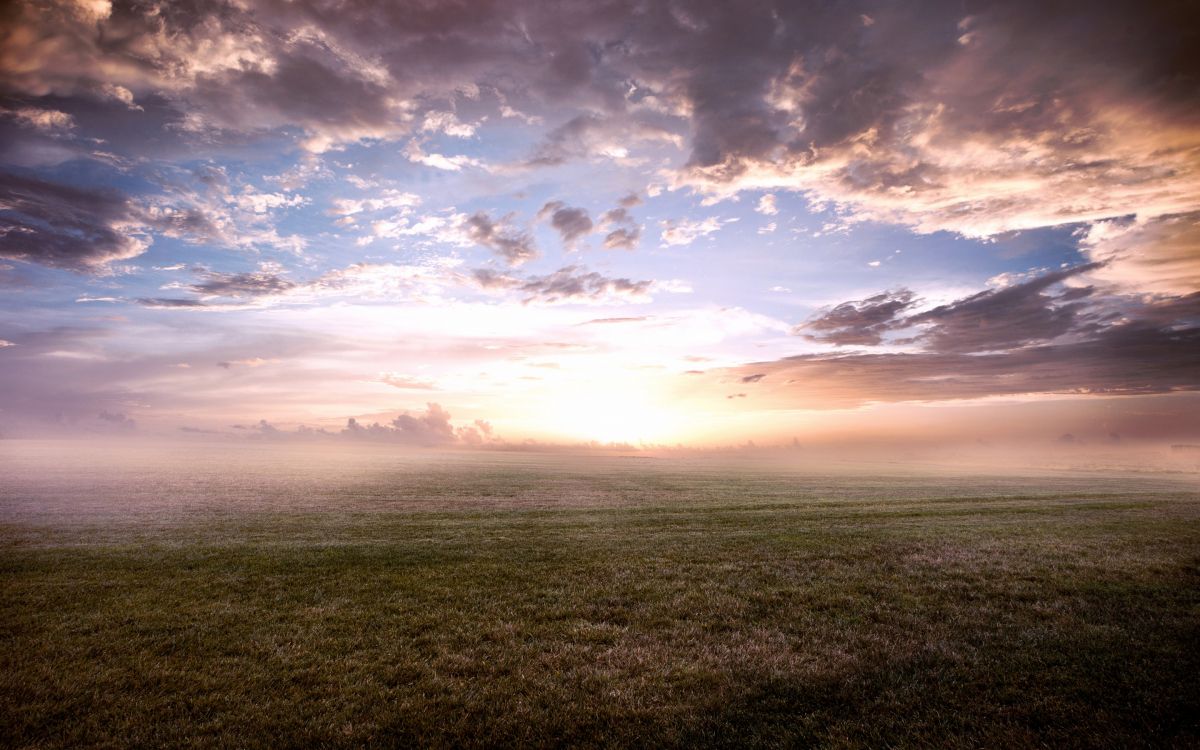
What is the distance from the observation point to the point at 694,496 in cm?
4775

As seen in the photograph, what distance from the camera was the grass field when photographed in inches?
337

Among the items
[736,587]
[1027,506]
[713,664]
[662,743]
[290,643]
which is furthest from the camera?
[1027,506]

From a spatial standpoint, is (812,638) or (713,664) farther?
(812,638)

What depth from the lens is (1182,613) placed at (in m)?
14.0

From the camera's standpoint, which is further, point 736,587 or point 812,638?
point 736,587

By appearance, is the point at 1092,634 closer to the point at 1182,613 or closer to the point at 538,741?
the point at 1182,613

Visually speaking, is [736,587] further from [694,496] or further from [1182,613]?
[694,496]

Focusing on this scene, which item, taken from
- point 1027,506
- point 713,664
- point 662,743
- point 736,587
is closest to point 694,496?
point 1027,506

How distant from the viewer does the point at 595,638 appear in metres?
12.2

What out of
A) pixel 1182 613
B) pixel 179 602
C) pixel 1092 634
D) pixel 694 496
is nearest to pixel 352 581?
pixel 179 602

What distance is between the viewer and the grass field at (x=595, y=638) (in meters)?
8.55

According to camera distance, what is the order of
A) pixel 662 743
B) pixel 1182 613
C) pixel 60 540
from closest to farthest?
pixel 662 743, pixel 1182 613, pixel 60 540

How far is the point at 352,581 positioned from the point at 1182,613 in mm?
24871

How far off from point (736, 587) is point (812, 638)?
4528mm
